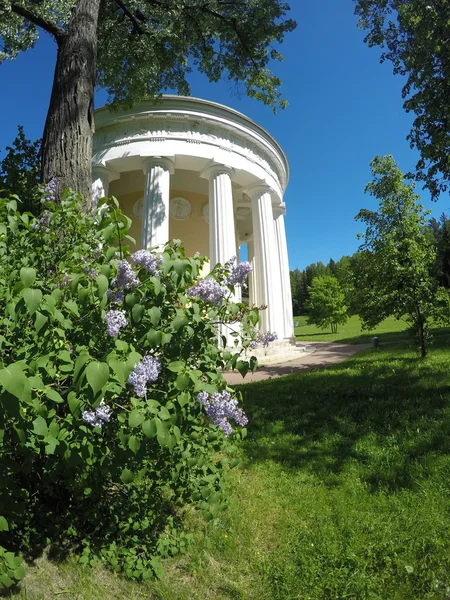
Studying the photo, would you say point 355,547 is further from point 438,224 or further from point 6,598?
point 438,224

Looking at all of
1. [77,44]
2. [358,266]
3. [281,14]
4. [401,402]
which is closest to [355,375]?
[401,402]

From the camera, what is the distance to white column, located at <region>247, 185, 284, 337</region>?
50.2 ft

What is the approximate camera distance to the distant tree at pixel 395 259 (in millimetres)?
8531

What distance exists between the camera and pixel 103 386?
1540 millimetres

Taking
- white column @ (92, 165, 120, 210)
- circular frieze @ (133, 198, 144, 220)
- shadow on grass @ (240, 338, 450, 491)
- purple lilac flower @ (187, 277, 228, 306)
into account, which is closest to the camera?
purple lilac flower @ (187, 277, 228, 306)

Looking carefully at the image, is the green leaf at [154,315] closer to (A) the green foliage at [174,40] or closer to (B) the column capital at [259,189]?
(A) the green foliage at [174,40]

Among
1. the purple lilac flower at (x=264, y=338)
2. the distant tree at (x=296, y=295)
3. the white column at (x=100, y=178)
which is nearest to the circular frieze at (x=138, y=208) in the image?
the white column at (x=100, y=178)

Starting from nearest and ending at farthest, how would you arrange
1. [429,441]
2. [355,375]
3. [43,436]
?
[43,436] → [429,441] → [355,375]

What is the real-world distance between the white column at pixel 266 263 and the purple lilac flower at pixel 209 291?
41.8 feet

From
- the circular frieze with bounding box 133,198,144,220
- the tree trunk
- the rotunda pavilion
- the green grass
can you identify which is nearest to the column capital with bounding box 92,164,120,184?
the rotunda pavilion

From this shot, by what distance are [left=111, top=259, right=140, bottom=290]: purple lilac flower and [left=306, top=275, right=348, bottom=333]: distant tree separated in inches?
1351

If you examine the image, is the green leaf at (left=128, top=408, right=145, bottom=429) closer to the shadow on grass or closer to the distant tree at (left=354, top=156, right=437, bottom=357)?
the shadow on grass

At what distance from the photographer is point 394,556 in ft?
8.72

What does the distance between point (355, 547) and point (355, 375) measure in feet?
18.5
